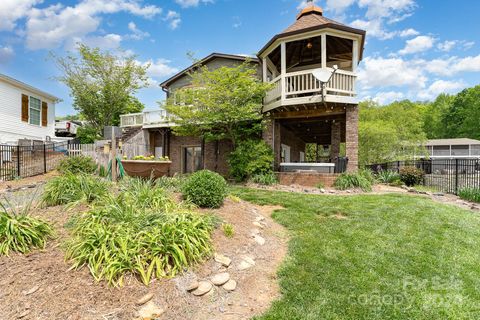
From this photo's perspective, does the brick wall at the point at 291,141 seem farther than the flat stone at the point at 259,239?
Yes

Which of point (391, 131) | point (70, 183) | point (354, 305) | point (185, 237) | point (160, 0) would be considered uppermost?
point (160, 0)

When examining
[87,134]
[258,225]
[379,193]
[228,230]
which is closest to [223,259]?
[228,230]

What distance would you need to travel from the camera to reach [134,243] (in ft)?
9.81

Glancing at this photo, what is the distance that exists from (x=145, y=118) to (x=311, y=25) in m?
11.0

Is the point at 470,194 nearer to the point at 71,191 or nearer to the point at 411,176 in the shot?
the point at 411,176

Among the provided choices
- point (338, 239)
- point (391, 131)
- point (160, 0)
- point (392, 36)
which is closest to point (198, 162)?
point (160, 0)

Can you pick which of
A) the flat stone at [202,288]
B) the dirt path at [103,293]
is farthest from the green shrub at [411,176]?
the flat stone at [202,288]

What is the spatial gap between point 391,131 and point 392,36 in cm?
698

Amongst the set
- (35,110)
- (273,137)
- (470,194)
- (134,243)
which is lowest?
(470,194)

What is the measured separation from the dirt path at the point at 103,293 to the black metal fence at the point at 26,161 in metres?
9.31

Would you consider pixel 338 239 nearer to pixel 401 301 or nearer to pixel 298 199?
pixel 401 301

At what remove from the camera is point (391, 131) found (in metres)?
17.5

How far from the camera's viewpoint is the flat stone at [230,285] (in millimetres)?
2904

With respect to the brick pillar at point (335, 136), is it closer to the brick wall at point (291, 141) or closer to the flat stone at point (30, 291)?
the brick wall at point (291, 141)
